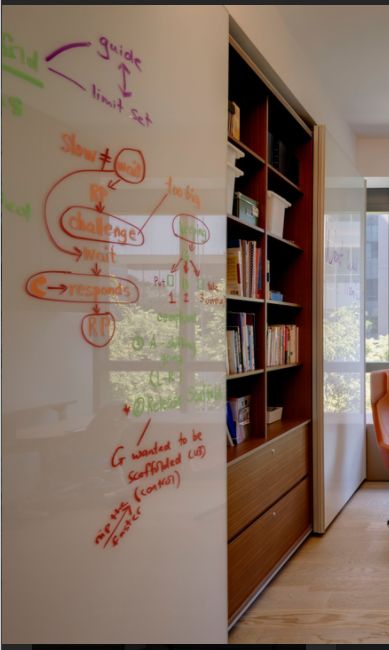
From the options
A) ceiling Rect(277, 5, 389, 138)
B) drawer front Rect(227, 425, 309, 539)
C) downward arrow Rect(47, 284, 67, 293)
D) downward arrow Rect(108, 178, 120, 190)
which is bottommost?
drawer front Rect(227, 425, 309, 539)

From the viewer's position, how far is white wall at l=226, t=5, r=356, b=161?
265 centimetres

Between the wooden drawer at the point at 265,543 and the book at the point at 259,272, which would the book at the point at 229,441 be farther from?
the book at the point at 259,272

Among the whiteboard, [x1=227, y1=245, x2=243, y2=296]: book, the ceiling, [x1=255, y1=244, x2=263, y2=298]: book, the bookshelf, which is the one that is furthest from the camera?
the ceiling

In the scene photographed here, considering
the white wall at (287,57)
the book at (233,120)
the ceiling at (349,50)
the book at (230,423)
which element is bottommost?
the book at (230,423)

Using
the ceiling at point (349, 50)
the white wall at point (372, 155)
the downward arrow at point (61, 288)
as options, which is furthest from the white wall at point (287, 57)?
the downward arrow at point (61, 288)

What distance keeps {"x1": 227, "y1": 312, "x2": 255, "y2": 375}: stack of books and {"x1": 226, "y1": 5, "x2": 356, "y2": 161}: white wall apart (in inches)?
46.5

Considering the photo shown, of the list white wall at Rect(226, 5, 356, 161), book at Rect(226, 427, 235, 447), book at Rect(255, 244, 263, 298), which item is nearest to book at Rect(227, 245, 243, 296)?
book at Rect(255, 244, 263, 298)

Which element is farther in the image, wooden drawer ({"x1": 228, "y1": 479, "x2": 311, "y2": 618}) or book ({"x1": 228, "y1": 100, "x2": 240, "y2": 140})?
book ({"x1": 228, "y1": 100, "x2": 240, "y2": 140})

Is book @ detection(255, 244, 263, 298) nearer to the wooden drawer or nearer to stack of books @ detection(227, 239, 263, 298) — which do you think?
stack of books @ detection(227, 239, 263, 298)

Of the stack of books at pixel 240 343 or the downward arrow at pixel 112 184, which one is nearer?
the downward arrow at pixel 112 184

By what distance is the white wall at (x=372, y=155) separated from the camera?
5.25m

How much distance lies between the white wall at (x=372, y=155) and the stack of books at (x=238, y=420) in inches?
122

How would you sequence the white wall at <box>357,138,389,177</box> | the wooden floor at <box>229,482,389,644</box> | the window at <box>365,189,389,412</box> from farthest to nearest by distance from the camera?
1. the window at <box>365,189,389,412</box>
2. the white wall at <box>357,138,389,177</box>
3. the wooden floor at <box>229,482,389,644</box>

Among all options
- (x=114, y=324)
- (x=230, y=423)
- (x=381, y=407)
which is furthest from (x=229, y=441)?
(x=381, y=407)
